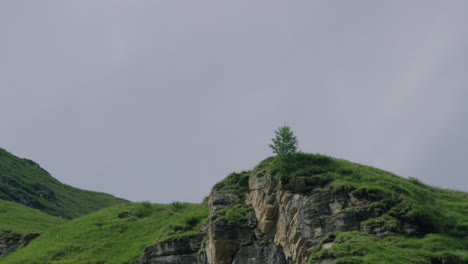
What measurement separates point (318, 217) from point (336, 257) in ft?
22.3

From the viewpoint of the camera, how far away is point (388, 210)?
1452 inches

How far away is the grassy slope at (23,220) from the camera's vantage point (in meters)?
72.7

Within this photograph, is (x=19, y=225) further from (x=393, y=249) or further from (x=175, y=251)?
(x=393, y=249)

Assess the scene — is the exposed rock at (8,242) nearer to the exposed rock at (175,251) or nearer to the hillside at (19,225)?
the hillside at (19,225)

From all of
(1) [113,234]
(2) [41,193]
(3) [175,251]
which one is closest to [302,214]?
(3) [175,251]

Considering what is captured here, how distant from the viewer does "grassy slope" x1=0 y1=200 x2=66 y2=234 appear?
72688 millimetres

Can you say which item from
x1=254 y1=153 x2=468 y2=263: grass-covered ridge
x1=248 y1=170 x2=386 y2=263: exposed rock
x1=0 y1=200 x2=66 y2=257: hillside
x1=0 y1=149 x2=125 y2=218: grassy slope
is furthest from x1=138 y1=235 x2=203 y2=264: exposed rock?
x1=0 y1=149 x2=125 y2=218: grassy slope

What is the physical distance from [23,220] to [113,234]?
86.3 ft

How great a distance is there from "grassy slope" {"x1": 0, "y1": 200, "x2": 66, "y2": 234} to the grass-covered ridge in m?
40.5

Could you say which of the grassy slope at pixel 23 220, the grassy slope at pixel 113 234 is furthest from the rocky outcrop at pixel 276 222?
the grassy slope at pixel 23 220

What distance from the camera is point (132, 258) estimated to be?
51.0 metres

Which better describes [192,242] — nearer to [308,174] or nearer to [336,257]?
[308,174]

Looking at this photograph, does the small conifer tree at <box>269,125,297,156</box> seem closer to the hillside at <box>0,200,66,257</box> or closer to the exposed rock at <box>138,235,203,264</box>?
the exposed rock at <box>138,235,203,264</box>

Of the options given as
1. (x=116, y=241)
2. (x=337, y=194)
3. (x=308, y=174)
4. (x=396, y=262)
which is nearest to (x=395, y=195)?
(x=337, y=194)
